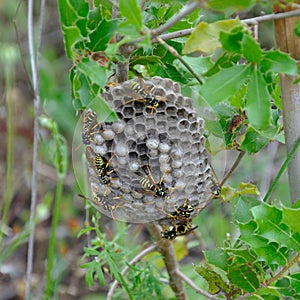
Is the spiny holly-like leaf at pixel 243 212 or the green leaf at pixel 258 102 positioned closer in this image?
the green leaf at pixel 258 102

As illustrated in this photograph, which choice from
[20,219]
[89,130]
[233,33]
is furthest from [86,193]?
[20,219]

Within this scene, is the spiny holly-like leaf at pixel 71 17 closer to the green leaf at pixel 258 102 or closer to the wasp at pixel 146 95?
the wasp at pixel 146 95

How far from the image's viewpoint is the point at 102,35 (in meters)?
0.90

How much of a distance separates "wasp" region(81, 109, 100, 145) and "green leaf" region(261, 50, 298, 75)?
0.92 feet

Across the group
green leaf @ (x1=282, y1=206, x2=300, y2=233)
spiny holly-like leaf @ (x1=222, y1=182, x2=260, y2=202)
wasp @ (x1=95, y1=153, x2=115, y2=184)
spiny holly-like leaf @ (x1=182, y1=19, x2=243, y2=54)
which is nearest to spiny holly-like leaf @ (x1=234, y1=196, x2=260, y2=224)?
spiny holly-like leaf @ (x1=222, y1=182, x2=260, y2=202)

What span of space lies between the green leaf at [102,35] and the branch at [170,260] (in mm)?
486

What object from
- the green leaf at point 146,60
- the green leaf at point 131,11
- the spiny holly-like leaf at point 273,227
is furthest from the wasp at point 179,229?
the green leaf at point 131,11

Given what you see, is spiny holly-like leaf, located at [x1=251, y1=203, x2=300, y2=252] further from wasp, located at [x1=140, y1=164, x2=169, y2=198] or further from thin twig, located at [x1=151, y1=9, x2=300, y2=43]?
thin twig, located at [x1=151, y1=9, x2=300, y2=43]

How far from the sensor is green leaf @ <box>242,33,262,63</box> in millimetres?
831

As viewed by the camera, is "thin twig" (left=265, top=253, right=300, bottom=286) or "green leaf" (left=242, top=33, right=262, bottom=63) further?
"thin twig" (left=265, top=253, right=300, bottom=286)

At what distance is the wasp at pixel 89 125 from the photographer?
3.23ft

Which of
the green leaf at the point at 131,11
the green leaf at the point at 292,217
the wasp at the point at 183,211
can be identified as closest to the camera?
the green leaf at the point at 131,11

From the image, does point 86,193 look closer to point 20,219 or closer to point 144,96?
point 144,96

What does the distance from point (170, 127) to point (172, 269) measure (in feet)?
1.65
